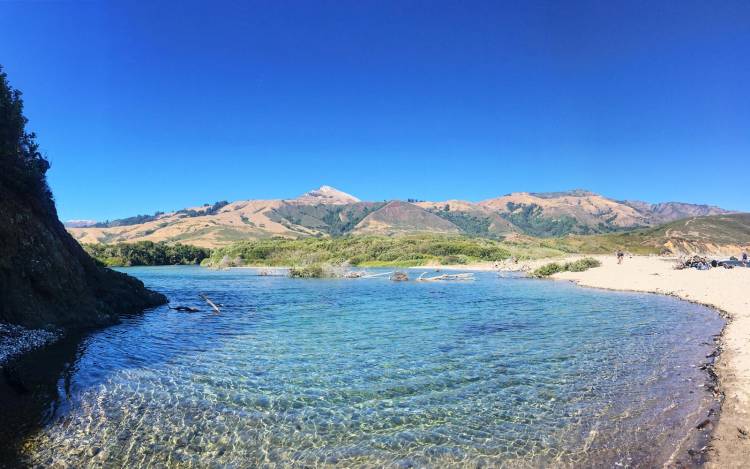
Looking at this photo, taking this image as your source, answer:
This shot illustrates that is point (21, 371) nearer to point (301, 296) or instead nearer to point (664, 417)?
point (664, 417)

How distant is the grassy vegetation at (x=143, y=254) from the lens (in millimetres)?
130500

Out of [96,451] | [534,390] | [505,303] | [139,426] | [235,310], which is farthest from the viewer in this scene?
[505,303]

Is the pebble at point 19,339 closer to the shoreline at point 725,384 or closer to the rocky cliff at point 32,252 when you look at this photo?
the shoreline at point 725,384

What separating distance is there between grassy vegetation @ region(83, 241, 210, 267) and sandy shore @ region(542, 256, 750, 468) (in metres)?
129

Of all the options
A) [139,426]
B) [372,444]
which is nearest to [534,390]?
[372,444]

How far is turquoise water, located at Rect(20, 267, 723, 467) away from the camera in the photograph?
9.64m

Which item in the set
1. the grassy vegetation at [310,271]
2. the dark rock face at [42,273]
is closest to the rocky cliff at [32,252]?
the dark rock face at [42,273]

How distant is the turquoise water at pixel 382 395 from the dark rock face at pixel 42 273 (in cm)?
264

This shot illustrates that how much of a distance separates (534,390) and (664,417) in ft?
11.5

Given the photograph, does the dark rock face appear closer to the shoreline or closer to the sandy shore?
the shoreline

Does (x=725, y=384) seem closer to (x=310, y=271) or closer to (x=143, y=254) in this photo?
(x=310, y=271)

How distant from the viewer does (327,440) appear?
33.6 ft

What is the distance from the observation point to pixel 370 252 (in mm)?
127562

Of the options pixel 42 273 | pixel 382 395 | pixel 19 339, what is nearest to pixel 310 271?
pixel 42 273
